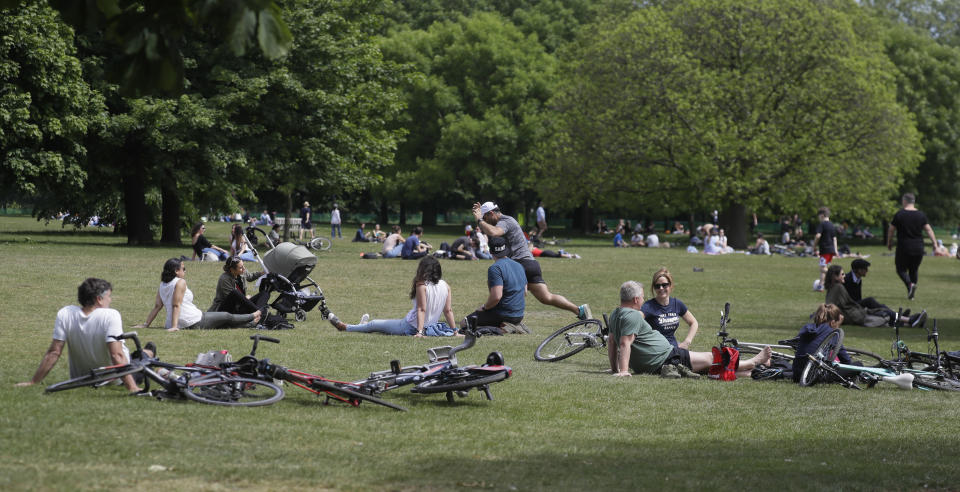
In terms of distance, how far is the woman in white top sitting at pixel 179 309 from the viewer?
49.0 feet

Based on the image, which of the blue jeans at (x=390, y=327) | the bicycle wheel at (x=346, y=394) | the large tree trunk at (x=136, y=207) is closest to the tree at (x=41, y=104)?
the large tree trunk at (x=136, y=207)

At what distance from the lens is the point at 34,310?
17125 mm

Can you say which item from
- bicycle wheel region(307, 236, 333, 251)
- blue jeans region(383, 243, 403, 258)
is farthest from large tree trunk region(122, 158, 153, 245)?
blue jeans region(383, 243, 403, 258)

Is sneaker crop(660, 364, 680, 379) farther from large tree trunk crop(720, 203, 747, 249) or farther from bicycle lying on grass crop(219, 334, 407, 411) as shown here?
large tree trunk crop(720, 203, 747, 249)

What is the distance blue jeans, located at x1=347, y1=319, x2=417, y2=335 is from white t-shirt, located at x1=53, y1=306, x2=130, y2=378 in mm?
6267

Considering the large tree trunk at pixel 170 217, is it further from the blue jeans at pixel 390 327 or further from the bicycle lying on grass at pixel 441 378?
the bicycle lying on grass at pixel 441 378

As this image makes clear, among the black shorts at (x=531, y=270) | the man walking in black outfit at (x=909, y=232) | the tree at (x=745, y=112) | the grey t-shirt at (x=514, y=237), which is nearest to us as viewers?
the grey t-shirt at (x=514, y=237)

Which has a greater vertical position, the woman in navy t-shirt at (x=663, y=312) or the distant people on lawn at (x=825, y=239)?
the distant people on lawn at (x=825, y=239)

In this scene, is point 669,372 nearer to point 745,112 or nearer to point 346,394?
point 346,394

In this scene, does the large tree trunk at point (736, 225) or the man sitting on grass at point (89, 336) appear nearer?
the man sitting on grass at point (89, 336)

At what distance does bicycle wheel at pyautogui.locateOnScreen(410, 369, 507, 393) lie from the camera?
9461 mm

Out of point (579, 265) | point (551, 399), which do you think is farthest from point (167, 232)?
point (551, 399)

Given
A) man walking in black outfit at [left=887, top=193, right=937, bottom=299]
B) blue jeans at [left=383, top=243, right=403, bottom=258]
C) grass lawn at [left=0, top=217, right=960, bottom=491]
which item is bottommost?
grass lawn at [left=0, top=217, right=960, bottom=491]

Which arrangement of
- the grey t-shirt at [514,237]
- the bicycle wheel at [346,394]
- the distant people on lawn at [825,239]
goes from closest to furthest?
1. the bicycle wheel at [346,394]
2. the grey t-shirt at [514,237]
3. the distant people on lawn at [825,239]
